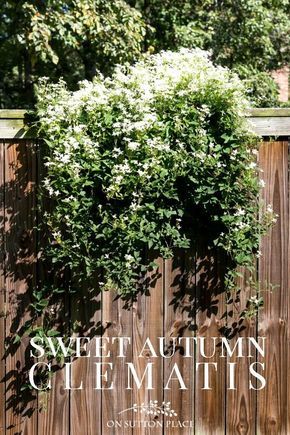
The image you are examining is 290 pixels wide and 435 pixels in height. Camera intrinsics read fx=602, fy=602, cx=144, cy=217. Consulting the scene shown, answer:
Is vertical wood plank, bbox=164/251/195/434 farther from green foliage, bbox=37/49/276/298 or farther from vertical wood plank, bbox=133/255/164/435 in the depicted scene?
green foliage, bbox=37/49/276/298

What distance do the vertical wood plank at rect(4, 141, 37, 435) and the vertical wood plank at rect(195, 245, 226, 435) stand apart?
875 mm

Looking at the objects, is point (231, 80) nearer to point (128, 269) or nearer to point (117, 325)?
point (128, 269)

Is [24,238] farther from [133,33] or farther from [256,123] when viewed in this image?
[133,33]

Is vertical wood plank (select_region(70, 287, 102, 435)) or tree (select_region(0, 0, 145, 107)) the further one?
tree (select_region(0, 0, 145, 107))

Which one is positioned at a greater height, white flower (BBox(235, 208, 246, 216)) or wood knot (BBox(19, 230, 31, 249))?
white flower (BBox(235, 208, 246, 216))

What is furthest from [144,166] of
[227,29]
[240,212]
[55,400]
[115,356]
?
[227,29]

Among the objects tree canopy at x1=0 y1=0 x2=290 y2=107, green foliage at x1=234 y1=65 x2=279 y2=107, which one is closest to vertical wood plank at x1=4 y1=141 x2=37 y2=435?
tree canopy at x1=0 y1=0 x2=290 y2=107

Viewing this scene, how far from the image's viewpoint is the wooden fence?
3.15 metres

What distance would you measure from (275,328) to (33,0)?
5.57 m

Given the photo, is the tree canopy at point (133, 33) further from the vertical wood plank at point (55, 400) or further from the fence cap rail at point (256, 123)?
the vertical wood plank at point (55, 400)

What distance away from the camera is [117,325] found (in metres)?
3.17

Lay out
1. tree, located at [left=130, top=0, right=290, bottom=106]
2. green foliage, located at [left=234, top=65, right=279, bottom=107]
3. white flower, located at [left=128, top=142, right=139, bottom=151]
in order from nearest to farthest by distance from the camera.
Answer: white flower, located at [left=128, top=142, right=139, bottom=151], green foliage, located at [left=234, top=65, right=279, bottom=107], tree, located at [left=130, top=0, right=290, bottom=106]

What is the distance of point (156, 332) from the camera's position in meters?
3.17

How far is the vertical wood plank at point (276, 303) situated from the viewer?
10.4 ft
